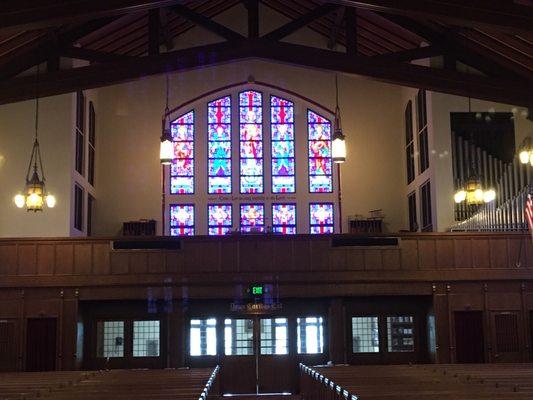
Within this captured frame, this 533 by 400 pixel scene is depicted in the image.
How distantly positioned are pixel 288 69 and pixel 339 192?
12.8ft

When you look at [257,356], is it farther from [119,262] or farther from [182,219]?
[182,219]

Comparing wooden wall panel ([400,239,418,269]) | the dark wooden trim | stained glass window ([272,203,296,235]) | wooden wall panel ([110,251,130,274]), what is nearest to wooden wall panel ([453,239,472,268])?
wooden wall panel ([400,239,418,269])

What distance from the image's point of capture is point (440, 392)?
7.10 meters

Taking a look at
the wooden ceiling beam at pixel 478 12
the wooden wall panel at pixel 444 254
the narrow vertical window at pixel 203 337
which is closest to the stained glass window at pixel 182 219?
the narrow vertical window at pixel 203 337

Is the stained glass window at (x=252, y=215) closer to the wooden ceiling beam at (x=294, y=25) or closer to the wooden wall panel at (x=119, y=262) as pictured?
the wooden wall panel at (x=119, y=262)

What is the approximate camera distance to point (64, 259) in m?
15.9

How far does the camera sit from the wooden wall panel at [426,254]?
16.1 m

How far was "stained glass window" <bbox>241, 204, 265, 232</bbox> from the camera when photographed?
22031 mm

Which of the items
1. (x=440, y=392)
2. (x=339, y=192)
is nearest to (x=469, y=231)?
(x=339, y=192)

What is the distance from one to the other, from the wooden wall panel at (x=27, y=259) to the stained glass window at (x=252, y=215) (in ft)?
24.1

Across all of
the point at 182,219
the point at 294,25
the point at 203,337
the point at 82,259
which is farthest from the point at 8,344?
the point at 294,25

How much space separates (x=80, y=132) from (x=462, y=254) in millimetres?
10105

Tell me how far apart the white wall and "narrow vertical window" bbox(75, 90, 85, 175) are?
0.85 m

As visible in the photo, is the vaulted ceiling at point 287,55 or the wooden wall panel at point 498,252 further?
the wooden wall panel at point 498,252
